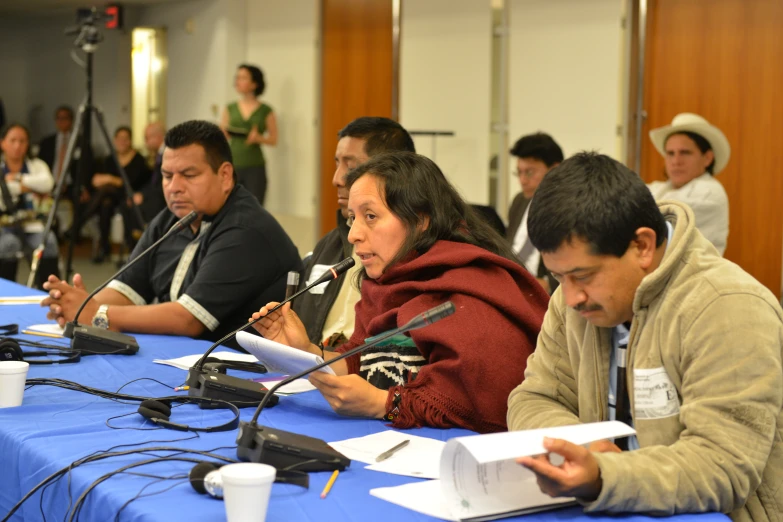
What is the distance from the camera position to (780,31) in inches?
211

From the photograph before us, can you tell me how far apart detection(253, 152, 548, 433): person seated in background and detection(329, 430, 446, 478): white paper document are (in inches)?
3.8

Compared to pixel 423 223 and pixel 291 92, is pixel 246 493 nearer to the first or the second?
pixel 423 223

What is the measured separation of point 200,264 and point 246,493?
185 centimetres

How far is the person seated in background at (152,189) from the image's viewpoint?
330 inches

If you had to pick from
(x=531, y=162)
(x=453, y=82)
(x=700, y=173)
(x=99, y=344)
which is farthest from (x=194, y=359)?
(x=453, y=82)

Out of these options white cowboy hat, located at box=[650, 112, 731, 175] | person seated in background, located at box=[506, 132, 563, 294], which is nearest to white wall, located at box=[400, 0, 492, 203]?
person seated in background, located at box=[506, 132, 563, 294]

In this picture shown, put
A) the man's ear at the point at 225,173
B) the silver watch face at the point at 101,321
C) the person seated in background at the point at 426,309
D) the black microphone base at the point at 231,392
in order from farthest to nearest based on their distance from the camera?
the man's ear at the point at 225,173 < the silver watch face at the point at 101,321 < the black microphone base at the point at 231,392 < the person seated in background at the point at 426,309

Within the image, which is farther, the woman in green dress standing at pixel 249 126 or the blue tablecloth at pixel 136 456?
the woman in green dress standing at pixel 249 126

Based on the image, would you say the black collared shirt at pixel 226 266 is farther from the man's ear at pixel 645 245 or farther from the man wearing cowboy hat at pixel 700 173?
Result: the man wearing cowboy hat at pixel 700 173

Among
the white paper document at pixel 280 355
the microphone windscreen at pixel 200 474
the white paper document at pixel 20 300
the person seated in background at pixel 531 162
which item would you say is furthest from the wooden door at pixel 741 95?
the microphone windscreen at pixel 200 474

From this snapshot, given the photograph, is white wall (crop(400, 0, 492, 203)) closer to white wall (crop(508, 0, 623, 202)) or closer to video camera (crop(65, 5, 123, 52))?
white wall (crop(508, 0, 623, 202))

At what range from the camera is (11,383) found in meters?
1.79

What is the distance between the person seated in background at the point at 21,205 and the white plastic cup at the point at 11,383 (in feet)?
12.5

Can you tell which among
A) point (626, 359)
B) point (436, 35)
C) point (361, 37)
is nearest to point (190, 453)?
point (626, 359)
